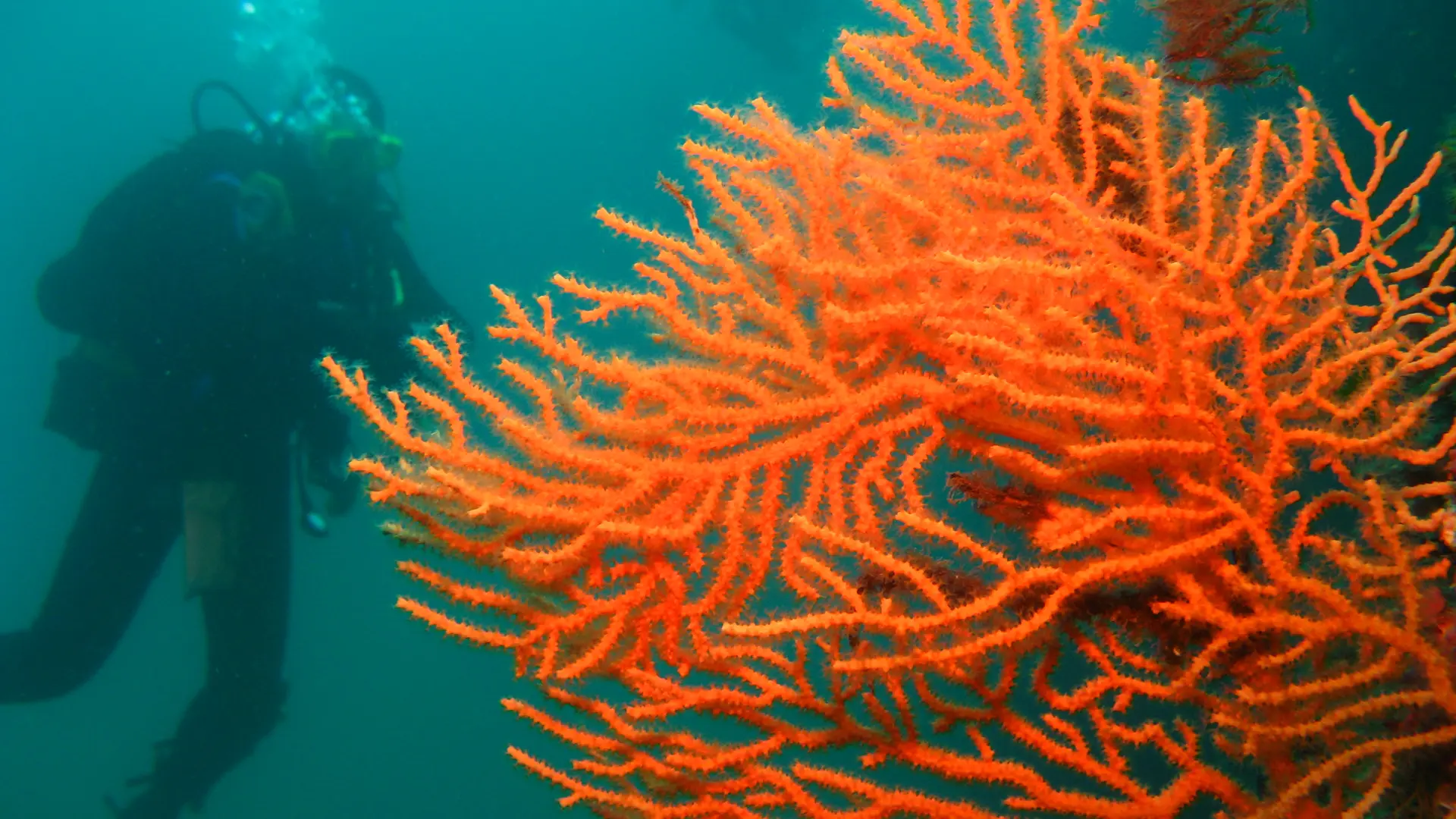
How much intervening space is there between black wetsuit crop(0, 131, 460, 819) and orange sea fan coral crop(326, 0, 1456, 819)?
19.9 feet

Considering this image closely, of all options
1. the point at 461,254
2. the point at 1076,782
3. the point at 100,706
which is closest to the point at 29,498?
the point at 100,706

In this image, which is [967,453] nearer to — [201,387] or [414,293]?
[414,293]

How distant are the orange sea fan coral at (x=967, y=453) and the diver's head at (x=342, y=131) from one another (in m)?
6.51

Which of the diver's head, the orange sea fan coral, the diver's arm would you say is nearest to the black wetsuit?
the diver's arm

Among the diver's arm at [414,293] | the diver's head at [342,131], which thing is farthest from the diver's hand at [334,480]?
the diver's head at [342,131]

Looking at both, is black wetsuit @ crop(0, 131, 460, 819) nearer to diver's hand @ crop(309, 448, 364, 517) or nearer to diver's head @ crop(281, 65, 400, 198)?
diver's hand @ crop(309, 448, 364, 517)

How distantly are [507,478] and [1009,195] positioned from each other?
1816 millimetres

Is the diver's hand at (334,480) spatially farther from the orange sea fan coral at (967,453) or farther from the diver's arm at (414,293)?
the orange sea fan coral at (967,453)

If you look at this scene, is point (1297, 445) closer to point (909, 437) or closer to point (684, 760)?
point (909, 437)

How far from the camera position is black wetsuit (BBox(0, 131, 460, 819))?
23.0 ft

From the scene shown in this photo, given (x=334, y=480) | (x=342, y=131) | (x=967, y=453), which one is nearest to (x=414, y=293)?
(x=342, y=131)

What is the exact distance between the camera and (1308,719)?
204 cm

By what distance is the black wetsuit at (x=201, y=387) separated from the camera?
700 cm

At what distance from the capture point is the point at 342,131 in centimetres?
764
